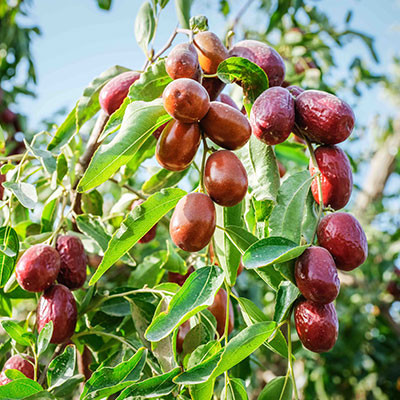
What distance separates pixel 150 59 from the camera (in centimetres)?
106

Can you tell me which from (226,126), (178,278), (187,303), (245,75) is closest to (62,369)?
(187,303)

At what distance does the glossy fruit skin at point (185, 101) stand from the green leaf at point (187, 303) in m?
0.25

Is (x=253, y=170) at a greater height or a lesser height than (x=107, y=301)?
greater

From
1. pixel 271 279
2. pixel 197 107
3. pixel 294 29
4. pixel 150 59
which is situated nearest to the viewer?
pixel 197 107

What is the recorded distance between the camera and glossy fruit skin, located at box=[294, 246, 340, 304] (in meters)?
0.67

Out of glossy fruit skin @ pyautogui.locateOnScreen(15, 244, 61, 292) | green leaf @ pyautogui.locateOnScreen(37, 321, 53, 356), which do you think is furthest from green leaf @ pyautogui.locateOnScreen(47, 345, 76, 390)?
glossy fruit skin @ pyautogui.locateOnScreen(15, 244, 61, 292)

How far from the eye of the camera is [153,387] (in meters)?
0.74

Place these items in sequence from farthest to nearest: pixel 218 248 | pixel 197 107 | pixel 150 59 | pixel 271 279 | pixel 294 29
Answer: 1. pixel 294 29
2. pixel 150 59
3. pixel 218 248
4. pixel 271 279
5. pixel 197 107

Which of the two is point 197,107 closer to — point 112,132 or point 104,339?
point 112,132

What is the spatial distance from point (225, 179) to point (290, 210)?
12 cm

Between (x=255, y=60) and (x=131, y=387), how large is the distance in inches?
24.8

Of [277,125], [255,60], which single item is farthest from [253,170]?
[255,60]

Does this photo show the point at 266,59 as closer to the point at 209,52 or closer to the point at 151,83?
the point at 209,52

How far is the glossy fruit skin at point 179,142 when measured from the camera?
75 centimetres
